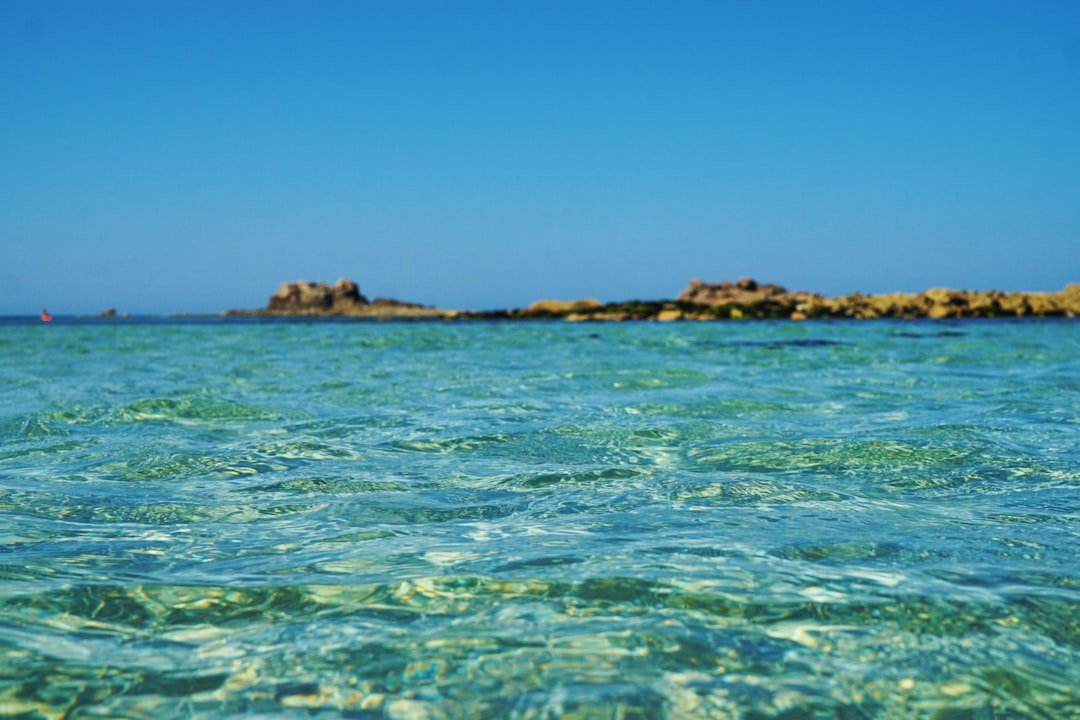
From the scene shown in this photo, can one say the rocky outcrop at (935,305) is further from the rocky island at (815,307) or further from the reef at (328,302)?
the reef at (328,302)

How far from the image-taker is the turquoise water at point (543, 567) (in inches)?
88.7

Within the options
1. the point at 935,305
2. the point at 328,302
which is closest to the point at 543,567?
Answer: the point at 935,305

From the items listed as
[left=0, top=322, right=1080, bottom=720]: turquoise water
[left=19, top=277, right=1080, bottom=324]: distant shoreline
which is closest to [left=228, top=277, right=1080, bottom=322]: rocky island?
[left=19, top=277, right=1080, bottom=324]: distant shoreline

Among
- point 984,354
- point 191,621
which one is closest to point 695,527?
point 191,621

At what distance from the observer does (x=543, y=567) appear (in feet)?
10.5

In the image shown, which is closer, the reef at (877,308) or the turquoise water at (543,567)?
the turquoise water at (543,567)

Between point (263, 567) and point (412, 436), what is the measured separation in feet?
11.3

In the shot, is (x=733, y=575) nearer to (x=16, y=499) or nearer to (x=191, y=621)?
(x=191, y=621)

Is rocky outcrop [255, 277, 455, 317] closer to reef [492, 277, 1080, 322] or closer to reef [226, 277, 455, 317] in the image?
reef [226, 277, 455, 317]

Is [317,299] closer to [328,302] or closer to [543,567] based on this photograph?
[328,302]

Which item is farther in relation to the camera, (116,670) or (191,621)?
A: (191,621)

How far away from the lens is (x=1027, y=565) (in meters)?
3.18

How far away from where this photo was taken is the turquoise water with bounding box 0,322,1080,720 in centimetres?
225

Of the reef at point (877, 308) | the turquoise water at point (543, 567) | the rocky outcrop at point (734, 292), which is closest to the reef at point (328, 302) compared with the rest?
the rocky outcrop at point (734, 292)
